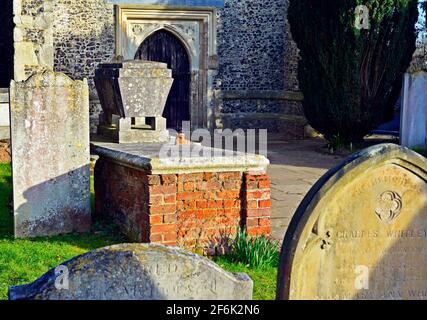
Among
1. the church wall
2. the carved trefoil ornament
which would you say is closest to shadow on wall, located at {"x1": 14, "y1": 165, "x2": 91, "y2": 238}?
the carved trefoil ornament

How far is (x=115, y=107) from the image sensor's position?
26.6 ft

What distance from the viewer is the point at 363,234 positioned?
343 centimetres

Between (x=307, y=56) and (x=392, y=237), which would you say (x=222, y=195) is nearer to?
(x=392, y=237)

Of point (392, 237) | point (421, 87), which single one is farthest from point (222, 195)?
point (421, 87)

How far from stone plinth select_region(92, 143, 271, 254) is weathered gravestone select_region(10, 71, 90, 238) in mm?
617

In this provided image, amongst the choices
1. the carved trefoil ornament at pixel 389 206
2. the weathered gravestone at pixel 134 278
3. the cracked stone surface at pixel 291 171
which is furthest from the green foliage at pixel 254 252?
the weathered gravestone at pixel 134 278

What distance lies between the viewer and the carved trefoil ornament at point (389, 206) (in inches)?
135

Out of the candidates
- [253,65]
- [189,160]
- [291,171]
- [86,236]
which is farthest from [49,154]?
[253,65]

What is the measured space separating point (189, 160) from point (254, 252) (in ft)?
3.22

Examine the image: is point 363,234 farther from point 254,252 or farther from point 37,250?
point 37,250

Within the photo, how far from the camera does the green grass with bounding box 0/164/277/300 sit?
16.3 ft

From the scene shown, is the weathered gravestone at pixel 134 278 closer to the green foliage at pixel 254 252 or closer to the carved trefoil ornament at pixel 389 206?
the carved trefoil ornament at pixel 389 206

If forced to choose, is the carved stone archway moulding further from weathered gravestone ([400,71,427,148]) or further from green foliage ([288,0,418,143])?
weathered gravestone ([400,71,427,148])

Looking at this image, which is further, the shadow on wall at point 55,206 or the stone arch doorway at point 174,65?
the stone arch doorway at point 174,65
